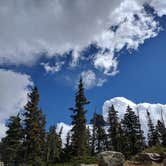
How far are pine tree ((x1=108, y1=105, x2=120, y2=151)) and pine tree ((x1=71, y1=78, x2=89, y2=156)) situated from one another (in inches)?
790

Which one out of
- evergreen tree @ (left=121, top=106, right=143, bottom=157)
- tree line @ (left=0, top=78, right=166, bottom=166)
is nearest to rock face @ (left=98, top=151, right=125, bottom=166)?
tree line @ (left=0, top=78, right=166, bottom=166)

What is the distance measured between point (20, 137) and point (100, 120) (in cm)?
3798

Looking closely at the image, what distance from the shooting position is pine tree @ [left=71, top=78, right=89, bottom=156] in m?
47.5

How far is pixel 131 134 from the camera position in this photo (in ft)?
223

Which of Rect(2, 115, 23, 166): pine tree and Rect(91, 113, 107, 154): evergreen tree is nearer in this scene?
Rect(2, 115, 23, 166): pine tree

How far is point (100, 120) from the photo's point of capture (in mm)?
81625

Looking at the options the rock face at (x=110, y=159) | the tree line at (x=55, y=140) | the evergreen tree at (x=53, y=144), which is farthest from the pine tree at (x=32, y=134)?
the evergreen tree at (x=53, y=144)

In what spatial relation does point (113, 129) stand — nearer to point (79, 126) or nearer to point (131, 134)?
point (131, 134)

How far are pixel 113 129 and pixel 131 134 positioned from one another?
17.0ft

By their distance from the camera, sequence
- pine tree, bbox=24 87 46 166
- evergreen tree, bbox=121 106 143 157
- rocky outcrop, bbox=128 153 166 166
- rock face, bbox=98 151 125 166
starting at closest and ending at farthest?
rock face, bbox=98 151 125 166
rocky outcrop, bbox=128 153 166 166
pine tree, bbox=24 87 46 166
evergreen tree, bbox=121 106 143 157

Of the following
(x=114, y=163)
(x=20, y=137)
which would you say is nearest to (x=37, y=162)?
(x=20, y=137)

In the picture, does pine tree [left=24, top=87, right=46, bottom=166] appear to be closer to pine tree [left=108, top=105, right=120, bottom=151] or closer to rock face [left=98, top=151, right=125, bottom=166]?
rock face [left=98, top=151, right=125, bottom=166]

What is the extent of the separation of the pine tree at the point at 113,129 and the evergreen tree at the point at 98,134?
16.2ft

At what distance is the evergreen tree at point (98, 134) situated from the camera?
255ft
